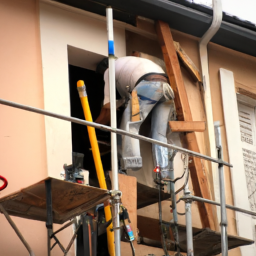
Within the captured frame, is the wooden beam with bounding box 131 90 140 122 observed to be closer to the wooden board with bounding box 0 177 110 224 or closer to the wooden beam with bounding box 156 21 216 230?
the wooden beam with bounding box 156 21 216 230

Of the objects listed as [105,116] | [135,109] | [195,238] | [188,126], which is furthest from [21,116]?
[195,238]

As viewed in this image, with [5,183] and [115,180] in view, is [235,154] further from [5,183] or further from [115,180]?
[5,183]

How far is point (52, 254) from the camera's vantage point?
327 inches

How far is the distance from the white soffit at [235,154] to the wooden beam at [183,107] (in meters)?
0.67

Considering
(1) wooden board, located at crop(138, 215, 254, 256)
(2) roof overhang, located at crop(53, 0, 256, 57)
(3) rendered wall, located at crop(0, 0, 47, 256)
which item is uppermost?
(2) roof overhang, located at crop(53, 0, 256, 57)

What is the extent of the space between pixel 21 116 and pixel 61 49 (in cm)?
116

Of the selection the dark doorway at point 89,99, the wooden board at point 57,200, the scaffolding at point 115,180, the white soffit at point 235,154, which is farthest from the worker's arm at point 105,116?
the white soffit at point 235,154

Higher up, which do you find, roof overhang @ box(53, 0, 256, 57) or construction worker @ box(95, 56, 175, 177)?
roof overhang @ box(53, 0, 256, 57)

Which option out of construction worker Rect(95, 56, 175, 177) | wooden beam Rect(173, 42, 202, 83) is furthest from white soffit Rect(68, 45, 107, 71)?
wooden beam Rect(173, 42, 202, 83)

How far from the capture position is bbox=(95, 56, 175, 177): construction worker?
9.42m

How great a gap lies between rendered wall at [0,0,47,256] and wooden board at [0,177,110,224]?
0.31m

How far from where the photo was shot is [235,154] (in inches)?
420

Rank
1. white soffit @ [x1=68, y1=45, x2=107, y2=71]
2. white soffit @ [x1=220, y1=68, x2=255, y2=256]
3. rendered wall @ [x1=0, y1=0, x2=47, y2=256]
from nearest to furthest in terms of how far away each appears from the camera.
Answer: rendered wall @ [x1=0, y1=0, x2=47, y2=256] < white soffit @ [x1=68, y1=45, x2=107, y2=71] < white soffit @ [x1=220, y1=68, x2=255, y2=256]

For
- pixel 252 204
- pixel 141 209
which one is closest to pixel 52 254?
pixel 141 209
